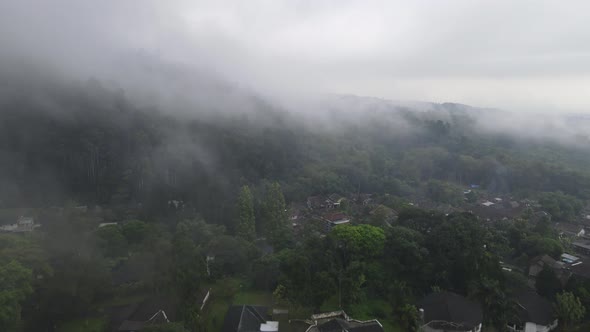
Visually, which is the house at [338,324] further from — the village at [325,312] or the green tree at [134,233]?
the green tree at [134,233]

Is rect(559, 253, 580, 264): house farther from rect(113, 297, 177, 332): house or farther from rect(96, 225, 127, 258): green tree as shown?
rect(96, 225, 127, 258): green tree

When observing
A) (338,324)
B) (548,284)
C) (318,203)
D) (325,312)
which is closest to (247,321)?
(325,312)

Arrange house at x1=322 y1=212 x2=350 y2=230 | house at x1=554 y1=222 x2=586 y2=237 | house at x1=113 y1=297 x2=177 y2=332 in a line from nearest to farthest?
1. house at x1=113 y1=297 x2=177 y2=332
2. house at x1=554 y1=222 x2=586 y2=237
3. house at x1=322 y1=212 x2=350 y2=230

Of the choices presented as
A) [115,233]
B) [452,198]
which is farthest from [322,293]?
[452,198]

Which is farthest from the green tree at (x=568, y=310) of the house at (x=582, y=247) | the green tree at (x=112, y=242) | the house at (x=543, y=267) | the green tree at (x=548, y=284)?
the green tree at (x=112, y=242)

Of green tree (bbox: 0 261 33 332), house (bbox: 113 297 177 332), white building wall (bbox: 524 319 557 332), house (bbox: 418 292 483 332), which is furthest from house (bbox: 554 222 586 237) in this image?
green tree (bbox: 0 261 33 332)

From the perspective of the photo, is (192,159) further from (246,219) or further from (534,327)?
(534,327)

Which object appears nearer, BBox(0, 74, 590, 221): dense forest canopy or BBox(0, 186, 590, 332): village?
BBox(0, 186, 590, 332): village
